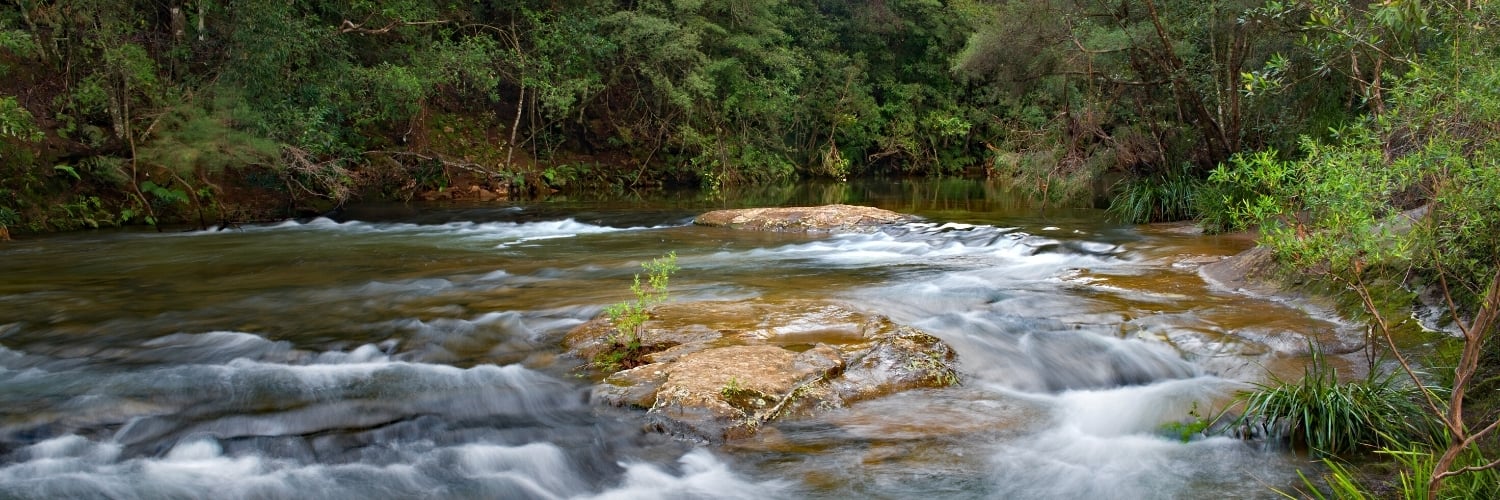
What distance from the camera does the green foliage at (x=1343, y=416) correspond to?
189 inches

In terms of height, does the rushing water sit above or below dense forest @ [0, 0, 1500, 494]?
below

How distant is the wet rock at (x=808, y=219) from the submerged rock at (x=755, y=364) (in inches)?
306

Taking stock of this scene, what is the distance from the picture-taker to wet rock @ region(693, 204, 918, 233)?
615 inches

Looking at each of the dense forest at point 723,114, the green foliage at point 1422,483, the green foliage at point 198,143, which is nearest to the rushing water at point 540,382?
the green foliage at point 1422,483

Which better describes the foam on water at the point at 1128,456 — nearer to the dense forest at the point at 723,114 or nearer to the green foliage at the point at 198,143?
the dense forest at the point at 723,114

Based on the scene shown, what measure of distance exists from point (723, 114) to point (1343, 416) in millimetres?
23682

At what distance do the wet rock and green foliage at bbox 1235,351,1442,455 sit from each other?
10177 millimetres

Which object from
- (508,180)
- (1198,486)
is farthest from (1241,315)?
(508,180)

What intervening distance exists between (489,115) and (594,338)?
1998 cm

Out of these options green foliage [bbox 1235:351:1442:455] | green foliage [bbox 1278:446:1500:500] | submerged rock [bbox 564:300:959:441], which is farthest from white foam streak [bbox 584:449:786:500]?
green foliage [bbox 1235:351:1442:455]

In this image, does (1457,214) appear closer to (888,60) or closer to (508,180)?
(508,180)

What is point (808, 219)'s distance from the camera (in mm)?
15914

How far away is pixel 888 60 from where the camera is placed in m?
36.2

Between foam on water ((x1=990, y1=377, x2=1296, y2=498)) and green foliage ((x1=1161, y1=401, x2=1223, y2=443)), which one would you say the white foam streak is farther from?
green foliage ((x1=1161, y1=401, x2=1223, y2=443))
